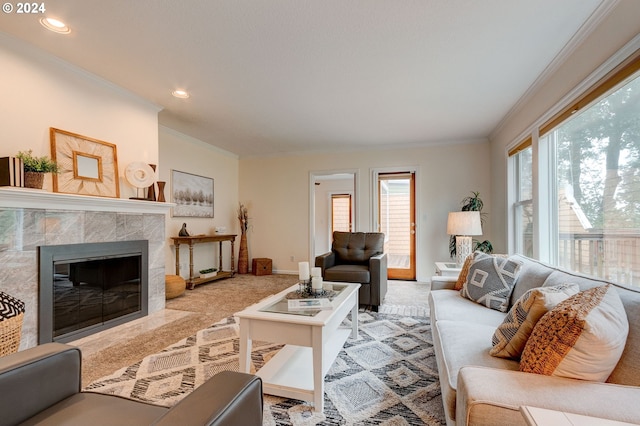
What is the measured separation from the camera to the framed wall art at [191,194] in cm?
456

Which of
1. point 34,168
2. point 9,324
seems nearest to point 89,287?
point 9,324

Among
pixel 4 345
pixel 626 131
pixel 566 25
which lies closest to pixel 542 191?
pixel 626 131

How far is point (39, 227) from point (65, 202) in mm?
258

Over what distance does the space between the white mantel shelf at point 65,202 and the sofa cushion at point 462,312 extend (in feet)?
9.82

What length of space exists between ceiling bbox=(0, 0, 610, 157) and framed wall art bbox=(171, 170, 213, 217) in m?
1.08

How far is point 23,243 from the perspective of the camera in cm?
223

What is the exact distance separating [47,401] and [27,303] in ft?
5.96

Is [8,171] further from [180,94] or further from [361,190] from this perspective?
[361,190]

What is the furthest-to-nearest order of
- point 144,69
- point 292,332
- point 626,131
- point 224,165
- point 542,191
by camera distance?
point 224,165, point 542,191, point 144,69, point 626,131, point 292,332

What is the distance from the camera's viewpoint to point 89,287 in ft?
9.00

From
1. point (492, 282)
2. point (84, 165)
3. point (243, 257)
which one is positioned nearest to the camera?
point (492, 282)

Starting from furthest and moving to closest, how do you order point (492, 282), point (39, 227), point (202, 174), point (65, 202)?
point (202, 174) → point (65, 202) → point (39, 227) → point (492, 282)

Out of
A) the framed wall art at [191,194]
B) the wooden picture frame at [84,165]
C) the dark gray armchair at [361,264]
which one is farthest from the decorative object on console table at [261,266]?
the wooden picture frame at [84,165]

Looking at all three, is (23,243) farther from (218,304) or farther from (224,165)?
(224,165)
